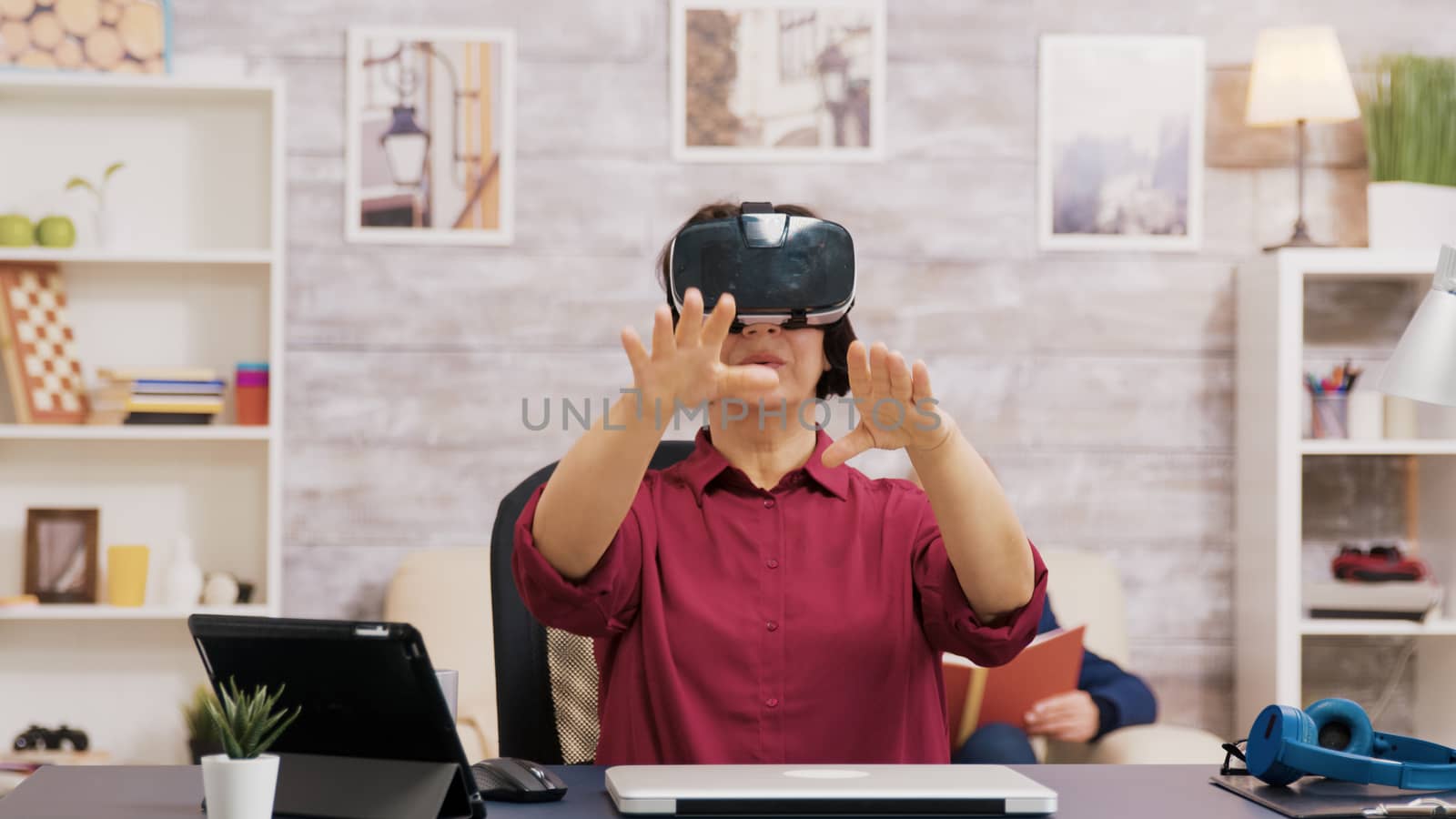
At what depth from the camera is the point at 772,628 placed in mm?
1398

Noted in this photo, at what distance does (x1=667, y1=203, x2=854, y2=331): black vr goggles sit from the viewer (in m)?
1.25

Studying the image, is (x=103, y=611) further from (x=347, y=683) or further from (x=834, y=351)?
(x=347, y=683)

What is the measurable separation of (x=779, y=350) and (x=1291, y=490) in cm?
196

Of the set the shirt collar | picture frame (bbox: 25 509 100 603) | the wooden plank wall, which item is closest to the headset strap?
the shirt collar

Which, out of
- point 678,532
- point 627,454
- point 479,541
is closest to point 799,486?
point 678,532

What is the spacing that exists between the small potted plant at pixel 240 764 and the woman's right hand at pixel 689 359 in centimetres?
39

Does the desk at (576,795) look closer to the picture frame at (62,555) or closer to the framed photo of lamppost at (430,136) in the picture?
the picture frame at (62,555)

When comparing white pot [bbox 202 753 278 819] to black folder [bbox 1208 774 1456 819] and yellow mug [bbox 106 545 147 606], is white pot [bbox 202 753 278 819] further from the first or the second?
yellow mug [bbox 106 545 147 606]

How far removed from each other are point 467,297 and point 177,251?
626 mm

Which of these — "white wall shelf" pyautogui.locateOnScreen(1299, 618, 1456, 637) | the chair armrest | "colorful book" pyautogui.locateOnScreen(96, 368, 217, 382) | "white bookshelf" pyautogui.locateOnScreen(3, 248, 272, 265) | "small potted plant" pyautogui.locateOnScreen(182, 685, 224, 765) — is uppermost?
"white bookshelf" pyautogui.locateOnScreen(3, 248, 272, 265)

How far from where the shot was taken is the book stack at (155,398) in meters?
2.86

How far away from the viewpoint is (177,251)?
288 cm

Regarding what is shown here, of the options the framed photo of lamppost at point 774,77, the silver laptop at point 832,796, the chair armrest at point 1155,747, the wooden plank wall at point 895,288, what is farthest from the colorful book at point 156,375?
the silver laptop at point 832,796

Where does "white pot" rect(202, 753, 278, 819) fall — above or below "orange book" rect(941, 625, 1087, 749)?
above
